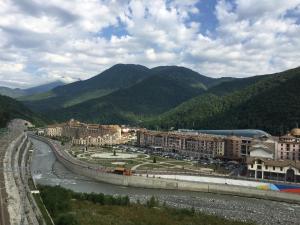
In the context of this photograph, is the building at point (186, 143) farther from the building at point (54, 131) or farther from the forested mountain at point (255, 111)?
the building at point (54, 131)

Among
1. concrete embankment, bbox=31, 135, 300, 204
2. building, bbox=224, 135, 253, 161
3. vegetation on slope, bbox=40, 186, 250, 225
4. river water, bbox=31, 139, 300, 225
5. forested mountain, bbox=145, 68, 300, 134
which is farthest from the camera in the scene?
forested mountain, bbox=145, 68, 300, 134

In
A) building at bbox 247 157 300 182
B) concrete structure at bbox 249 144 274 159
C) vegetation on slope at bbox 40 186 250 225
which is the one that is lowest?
vegetation on slope at bbox 40 186 250 225

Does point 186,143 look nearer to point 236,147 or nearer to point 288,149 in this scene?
point 236,147

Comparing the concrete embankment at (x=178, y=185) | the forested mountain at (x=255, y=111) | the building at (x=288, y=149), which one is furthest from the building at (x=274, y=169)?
the forested mountain at (x=255, y=111)

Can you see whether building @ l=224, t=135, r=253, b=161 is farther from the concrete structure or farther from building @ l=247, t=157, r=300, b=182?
building @ l=247, t=157, r=300, b=182

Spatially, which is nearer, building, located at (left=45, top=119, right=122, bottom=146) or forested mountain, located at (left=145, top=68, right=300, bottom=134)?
building, located at (left=45, top=119, right=122, bottom=146)

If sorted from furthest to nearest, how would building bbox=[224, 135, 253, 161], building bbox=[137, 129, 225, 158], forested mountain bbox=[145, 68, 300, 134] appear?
1. forested mountain bbox=[145, 68, 300, 134]
2. building bbox=[137, 129, 225, 158]
3. building bbox=[224, 135, 253, 161]

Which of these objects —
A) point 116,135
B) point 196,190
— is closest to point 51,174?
point 196,190

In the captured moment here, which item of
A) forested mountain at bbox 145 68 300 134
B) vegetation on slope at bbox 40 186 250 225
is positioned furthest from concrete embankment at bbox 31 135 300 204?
forested mountain at bbox 145 68 300 134
